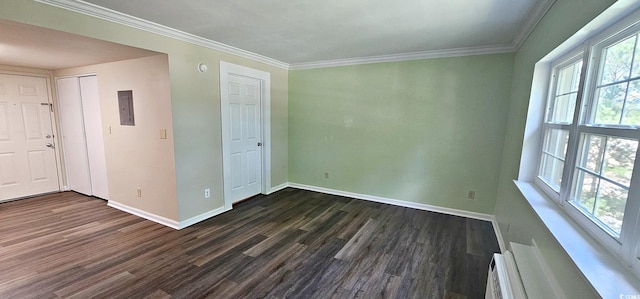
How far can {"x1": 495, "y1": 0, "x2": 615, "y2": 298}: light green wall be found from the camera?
1.19m

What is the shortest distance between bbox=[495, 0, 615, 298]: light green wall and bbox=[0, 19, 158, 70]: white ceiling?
360 cm

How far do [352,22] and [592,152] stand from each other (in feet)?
6.69

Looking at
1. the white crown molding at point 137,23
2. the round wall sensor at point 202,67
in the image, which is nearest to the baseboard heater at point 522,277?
the round wall sensor at point 202,67

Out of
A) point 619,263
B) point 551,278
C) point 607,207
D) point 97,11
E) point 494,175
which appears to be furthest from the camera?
point 494,175

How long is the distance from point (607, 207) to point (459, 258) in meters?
1.58

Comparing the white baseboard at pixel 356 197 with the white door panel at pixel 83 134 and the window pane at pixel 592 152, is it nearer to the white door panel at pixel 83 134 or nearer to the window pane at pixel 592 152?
the white door panel at pixel 83 134

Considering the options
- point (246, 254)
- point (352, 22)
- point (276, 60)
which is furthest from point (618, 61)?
point (276, 60)

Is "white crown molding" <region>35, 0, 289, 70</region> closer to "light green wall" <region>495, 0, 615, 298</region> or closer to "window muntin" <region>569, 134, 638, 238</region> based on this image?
"light green wall" <region>495, 0, 615, 298</region>

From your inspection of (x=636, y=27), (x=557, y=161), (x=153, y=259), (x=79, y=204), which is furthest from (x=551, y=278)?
(x=79, y=204)

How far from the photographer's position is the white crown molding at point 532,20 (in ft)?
6.23

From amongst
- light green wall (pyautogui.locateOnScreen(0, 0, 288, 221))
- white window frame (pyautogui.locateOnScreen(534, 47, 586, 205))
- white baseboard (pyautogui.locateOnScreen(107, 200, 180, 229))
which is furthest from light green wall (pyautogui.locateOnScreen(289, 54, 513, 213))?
white baseboard (pyautogui.locateOnScreen(107, 200, 180, 229))

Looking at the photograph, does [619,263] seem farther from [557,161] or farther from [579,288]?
[557,161]

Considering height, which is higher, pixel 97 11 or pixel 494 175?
pixel 97 11

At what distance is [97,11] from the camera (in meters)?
2.18
